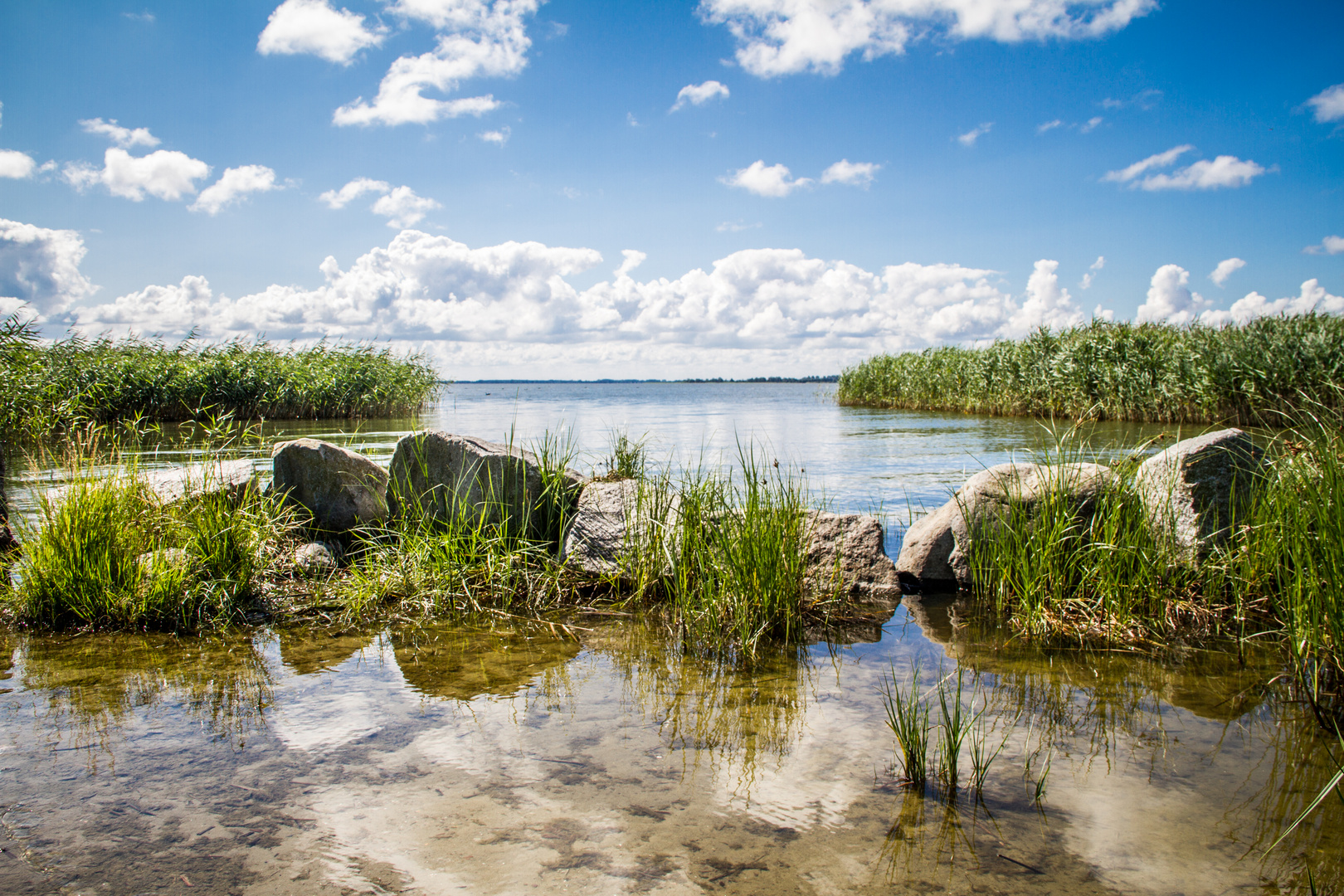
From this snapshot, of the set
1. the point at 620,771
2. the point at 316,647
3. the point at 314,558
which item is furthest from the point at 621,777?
the point at 314,558

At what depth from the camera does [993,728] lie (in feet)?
11.2

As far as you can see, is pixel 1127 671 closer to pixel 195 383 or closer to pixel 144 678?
pixel 144 678

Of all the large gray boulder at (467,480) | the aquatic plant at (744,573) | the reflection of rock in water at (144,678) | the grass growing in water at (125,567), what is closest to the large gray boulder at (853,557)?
the aquatic plant at (744,573)

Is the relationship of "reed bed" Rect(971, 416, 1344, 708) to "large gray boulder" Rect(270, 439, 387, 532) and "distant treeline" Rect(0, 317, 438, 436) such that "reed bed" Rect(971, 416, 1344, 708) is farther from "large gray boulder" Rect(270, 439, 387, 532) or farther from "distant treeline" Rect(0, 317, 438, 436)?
"distant treeline" Rect(0, 317, 438, 436)

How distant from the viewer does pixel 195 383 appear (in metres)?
20.9

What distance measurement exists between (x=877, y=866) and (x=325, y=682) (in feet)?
9.85

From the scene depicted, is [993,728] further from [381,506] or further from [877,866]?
[381,506]

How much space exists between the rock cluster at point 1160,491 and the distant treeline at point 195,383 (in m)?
14.7

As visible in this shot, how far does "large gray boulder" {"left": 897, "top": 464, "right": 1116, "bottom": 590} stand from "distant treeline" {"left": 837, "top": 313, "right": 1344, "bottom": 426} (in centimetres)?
790

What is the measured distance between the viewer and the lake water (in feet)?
7.98

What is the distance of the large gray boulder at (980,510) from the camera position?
548cm

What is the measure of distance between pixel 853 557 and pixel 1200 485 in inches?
99.2

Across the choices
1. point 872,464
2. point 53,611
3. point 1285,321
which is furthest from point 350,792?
point 1285,321

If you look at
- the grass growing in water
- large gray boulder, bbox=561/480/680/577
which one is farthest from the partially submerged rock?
large gray boulder, bbox=561/480/680/577
